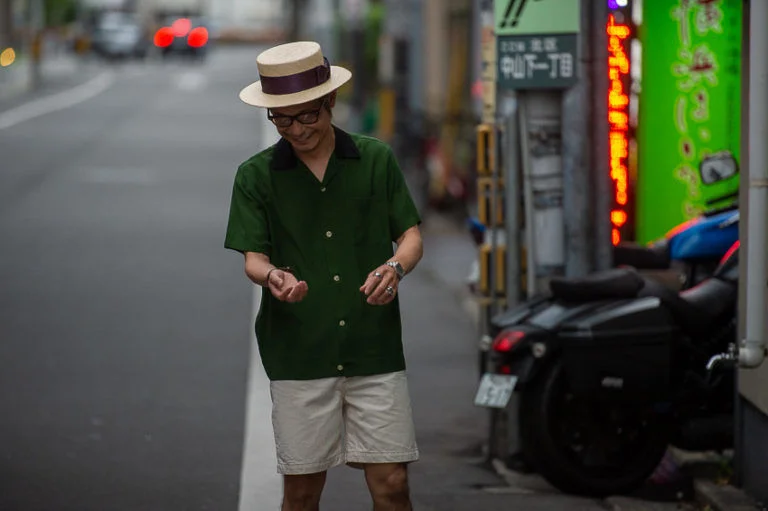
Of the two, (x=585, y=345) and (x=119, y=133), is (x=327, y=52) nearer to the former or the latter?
(x=119, y=133)

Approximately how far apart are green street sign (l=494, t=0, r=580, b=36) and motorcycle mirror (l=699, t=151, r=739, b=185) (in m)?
2.16

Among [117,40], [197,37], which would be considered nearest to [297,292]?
[197,37]

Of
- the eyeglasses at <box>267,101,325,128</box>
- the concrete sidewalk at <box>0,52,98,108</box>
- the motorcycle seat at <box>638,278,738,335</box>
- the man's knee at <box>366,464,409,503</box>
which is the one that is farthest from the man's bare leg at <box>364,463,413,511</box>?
the concrete sidewalk at <box>0,52,98,108</box>

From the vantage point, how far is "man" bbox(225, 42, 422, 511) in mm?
5340

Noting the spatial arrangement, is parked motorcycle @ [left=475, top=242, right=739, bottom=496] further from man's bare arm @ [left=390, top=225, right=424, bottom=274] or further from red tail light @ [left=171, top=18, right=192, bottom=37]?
red tail light @ [left=171, top=18, right=192, bottom=37]

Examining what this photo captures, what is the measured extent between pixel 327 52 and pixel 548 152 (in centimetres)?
3362

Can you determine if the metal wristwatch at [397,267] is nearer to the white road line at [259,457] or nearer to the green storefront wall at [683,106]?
the white road line at [259,457]

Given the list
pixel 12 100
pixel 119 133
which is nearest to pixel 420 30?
pixel 119 133

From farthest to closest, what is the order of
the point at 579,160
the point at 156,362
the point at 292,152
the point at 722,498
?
1. the point at 156,362
2. the point at 579,160
3. the point at 722,498
4. the point at 292,152

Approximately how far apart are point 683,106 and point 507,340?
421 centimetres

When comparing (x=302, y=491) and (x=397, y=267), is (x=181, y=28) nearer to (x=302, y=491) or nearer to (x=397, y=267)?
(x=302, y=491)

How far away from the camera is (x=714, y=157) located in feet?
32.1

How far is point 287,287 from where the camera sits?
5.03m

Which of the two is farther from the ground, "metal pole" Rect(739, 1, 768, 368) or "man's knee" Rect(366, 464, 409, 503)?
"metal pole" Rect(739, 1, 768, 368)
